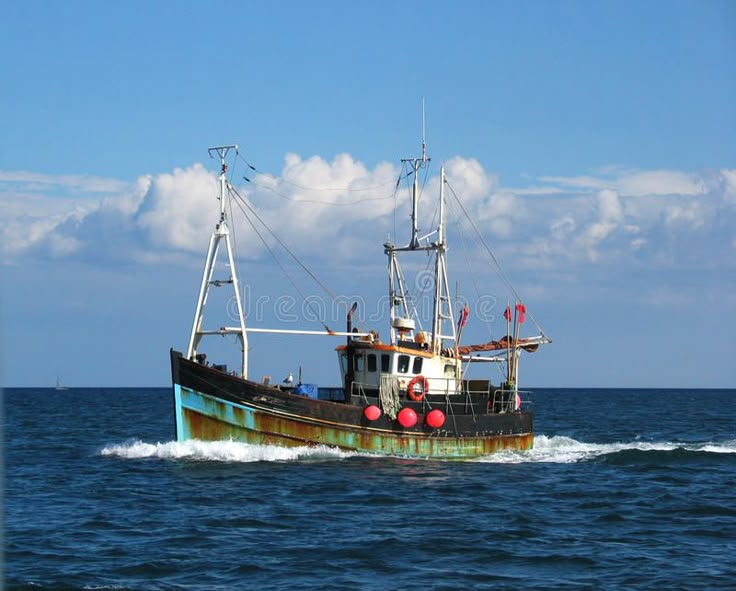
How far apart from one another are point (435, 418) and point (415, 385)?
1.43 metres

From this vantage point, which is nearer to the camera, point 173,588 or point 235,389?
point 173,588

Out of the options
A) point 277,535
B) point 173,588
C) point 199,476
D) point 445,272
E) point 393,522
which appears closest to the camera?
point 173,588

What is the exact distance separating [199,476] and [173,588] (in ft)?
42.6

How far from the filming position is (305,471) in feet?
90.0

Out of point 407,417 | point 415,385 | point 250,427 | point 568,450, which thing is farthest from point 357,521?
point 568,450

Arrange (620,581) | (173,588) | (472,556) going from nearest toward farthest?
(173,588) → (620,581) → (472,556)

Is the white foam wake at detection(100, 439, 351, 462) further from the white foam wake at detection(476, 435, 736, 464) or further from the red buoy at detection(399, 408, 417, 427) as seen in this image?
the white foam wake at detection(476, 435, 736, 464)

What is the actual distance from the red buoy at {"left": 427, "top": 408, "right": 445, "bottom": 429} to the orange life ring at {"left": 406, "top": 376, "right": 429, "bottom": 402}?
0.71 meters

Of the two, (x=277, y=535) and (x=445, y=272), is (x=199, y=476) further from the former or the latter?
(x=445, y=272)

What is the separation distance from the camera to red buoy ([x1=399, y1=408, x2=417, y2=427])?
31.0 m

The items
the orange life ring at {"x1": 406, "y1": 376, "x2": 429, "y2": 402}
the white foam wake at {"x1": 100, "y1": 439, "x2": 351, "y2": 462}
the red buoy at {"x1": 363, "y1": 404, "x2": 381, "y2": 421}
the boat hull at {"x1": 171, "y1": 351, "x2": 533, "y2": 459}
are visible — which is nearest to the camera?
the boat hull at {"x1": 171, "y1": 351, "x2": 533, "y2": 459}

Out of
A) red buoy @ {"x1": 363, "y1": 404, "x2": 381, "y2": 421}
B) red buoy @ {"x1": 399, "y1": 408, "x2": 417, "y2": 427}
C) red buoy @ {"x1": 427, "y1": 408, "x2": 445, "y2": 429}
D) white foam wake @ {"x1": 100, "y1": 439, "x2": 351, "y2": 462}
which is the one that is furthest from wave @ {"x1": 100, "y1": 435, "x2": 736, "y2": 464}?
red buoy @ {"x1": 427, "y1": 408, "x2": 445, "y2": 429}

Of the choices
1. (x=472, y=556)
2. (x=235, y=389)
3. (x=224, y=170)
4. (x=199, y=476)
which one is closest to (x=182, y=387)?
(x=235, y=389)

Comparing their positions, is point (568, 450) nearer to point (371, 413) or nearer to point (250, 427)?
point (371, 413)
